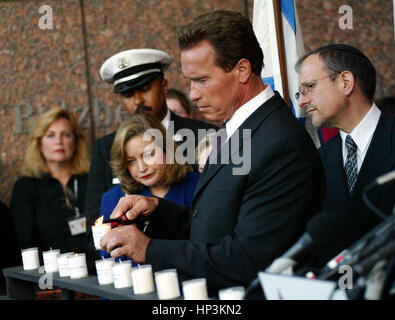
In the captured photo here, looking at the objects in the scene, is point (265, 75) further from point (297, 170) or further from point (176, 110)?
point (297, 170)

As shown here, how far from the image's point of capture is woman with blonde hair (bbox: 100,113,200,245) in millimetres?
3617

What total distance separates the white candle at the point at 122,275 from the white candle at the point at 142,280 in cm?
12

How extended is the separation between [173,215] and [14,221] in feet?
8.15

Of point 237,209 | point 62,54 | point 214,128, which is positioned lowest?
point 237,209

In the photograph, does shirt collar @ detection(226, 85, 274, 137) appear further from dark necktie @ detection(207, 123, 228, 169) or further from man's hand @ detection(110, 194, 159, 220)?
man's hand @ detection(110, 194, 159, 220)

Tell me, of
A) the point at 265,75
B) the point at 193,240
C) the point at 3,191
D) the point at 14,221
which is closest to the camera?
the point at 193,240

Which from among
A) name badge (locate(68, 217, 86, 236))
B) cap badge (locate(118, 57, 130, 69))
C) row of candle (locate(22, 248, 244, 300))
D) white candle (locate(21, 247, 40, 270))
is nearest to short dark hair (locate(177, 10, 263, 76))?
row of candle (locate(22, 248, 244, 300))

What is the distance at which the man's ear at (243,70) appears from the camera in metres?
2.59

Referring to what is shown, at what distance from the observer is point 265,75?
4.18 m

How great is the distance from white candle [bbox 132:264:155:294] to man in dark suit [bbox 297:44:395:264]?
3.28ft

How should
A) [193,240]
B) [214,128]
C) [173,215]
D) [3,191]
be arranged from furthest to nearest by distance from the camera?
[3,191], [214,128], [173,215], [193,240]

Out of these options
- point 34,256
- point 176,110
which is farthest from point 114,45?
point 34,256

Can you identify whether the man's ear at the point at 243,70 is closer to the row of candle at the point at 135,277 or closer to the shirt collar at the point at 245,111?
the shirt collar at the point at 245,111

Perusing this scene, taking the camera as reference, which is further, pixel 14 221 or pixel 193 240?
pixel 14 221
